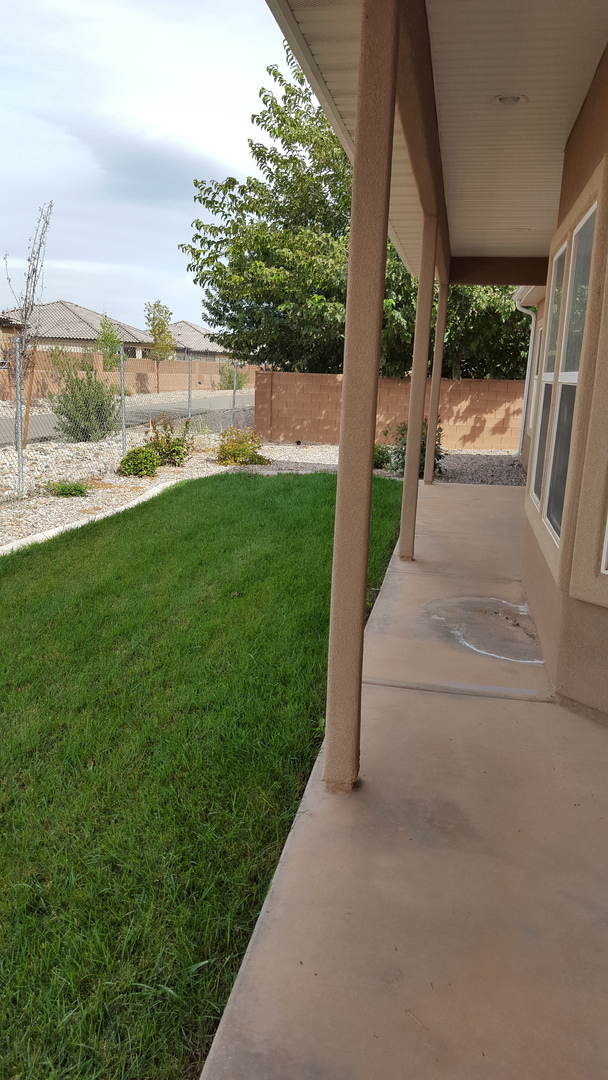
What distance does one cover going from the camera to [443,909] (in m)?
2.14

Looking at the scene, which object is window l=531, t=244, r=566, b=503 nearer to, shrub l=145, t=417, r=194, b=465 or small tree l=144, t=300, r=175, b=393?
shrub l=145, t=417, r=194, b=465

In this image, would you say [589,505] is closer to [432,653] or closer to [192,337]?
[432,653]

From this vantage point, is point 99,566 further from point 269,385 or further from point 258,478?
point 269,385

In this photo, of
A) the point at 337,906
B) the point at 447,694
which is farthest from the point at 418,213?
the point at 337,906

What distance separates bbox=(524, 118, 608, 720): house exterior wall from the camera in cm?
309

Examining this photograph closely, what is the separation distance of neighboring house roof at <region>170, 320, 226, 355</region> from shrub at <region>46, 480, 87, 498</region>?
190 ft

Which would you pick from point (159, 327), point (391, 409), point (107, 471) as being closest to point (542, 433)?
point (107, 471)

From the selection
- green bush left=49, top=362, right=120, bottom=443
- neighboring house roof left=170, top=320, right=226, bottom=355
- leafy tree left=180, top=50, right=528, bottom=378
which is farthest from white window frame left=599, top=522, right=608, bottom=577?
neighboring house roof left=170, top=320, right=226, bottom=355

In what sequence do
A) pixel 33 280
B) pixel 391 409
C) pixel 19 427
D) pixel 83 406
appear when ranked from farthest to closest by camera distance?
pixel 391 409, pixel 83 406, pixel 33 280, pixel 19 427

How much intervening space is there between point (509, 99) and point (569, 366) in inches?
58.9

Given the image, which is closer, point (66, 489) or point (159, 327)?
point (66, 489)

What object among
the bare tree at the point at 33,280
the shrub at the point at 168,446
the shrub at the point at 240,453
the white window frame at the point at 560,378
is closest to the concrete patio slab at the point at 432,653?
the white window frame at the point at 560,378

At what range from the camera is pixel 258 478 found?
401 inches

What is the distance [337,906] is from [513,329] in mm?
15379
